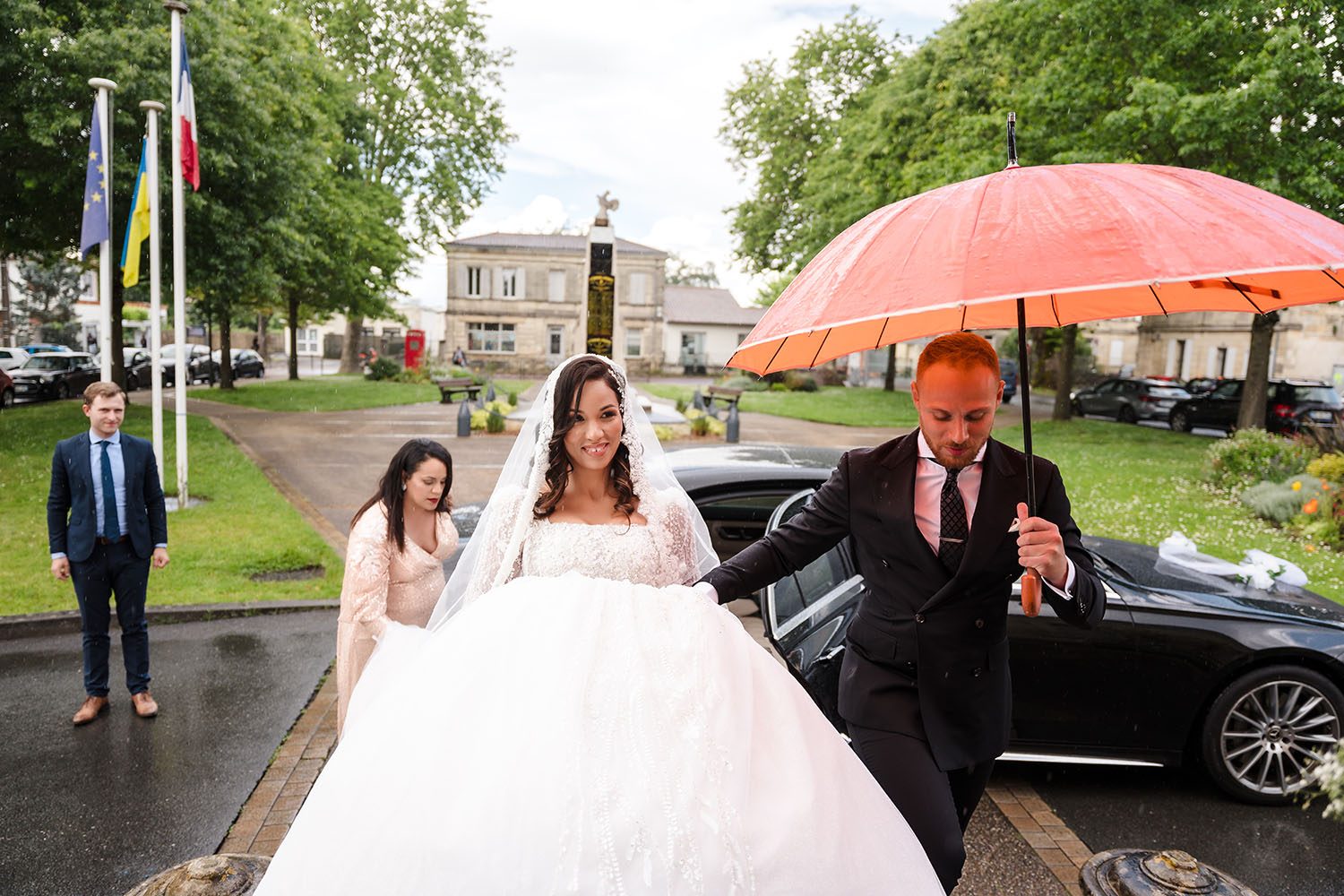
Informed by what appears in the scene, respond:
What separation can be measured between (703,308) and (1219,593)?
2314 inches

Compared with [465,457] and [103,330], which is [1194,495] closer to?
[465,457]

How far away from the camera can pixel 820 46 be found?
115 ft

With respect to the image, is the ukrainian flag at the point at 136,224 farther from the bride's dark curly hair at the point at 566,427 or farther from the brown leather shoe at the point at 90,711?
the bride's dark curly hair at the point at 566,427

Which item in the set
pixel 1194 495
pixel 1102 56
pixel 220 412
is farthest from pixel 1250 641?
pixel 220 412

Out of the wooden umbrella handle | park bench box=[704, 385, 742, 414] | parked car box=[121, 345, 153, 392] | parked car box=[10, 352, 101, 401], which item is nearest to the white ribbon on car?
the wooden umbrella handle

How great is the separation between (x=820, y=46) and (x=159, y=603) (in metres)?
33.8

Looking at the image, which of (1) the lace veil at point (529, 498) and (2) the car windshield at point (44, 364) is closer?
(1) the lace veil at point (529, 498)

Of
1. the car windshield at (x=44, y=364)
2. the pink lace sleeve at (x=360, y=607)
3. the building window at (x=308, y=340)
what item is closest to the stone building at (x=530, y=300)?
the car windshield at (x=44, y=364)

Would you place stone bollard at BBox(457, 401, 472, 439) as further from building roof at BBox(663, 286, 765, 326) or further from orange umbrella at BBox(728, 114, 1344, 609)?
building roof at BBox(663, 286, 765, 326)

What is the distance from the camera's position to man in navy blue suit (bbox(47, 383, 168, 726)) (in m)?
5.65

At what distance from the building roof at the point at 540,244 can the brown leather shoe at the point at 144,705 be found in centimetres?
5143

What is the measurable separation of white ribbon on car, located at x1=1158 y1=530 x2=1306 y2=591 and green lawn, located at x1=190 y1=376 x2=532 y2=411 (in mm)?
25525

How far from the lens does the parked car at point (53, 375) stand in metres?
27.4

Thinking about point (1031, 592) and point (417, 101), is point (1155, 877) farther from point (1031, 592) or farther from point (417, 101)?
point (417, 101)
